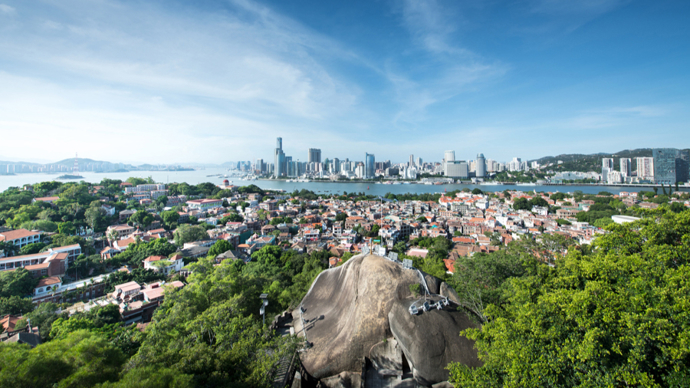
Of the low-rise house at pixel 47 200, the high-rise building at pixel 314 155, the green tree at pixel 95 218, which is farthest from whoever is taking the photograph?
the high-rise building at pixel 314 155

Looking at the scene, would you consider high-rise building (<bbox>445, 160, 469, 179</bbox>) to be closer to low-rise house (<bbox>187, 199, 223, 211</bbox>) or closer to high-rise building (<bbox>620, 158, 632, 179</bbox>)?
high-rise building (<bbox>620, 158, 632, 179</bbox>)

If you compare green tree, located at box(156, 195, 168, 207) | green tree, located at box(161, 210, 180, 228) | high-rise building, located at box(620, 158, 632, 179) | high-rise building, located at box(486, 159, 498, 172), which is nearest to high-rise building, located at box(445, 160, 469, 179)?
high-rise building, located at box(486, 159, 498, 172)

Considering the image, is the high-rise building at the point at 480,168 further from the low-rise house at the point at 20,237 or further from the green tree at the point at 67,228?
the low-rise house at the point at 20,237

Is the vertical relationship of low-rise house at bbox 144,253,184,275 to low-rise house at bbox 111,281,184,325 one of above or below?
above

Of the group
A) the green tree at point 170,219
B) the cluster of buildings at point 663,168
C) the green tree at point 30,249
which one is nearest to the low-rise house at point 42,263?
the green tree at point 30,249

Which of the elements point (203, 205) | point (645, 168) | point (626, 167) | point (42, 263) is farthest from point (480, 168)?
point (42, 263)

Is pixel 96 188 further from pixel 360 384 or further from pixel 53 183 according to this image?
pixel 360 384

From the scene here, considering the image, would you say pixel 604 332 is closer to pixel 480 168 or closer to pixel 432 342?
pixel 432 342

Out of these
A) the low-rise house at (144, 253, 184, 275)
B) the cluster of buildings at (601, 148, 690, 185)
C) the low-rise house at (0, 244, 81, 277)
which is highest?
the cluster of buildings at (601, 148, 690, 185)
